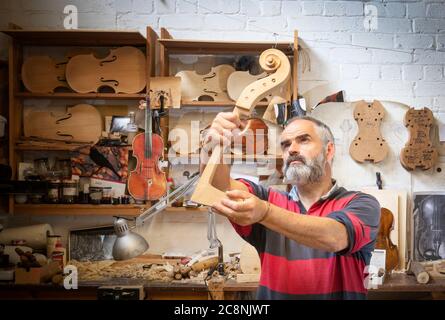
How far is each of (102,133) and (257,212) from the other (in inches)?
54.1

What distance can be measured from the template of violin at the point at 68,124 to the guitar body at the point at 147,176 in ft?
0.92

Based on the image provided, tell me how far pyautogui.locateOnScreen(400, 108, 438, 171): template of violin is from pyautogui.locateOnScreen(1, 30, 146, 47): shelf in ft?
4.39

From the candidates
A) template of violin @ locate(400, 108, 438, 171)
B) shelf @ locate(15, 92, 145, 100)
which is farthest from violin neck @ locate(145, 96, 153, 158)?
template of violin @ locate(400, 108, 438, 171)

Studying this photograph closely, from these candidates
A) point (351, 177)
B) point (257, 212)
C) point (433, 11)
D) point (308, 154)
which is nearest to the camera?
point (257, 212)

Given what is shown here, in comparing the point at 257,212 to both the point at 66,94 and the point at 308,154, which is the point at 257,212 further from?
the point at 66,94

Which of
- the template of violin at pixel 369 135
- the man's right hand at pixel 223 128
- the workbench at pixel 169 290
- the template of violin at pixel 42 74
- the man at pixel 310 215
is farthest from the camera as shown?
the template of violin at pixel 42 74

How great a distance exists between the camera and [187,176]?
2068mm

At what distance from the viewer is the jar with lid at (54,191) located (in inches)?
84.2

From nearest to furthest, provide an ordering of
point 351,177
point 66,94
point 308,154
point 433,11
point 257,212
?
1. point 257,212
2. point 308,154
3. point 433,11
4. point 351,177
5. point 66,94

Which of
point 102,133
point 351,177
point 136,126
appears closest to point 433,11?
point 351,177

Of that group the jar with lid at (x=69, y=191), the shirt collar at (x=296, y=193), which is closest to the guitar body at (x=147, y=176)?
the jar with lid at (x=69, y=191)

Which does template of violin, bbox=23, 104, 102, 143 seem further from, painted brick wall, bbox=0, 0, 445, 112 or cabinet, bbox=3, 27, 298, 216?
painted brick wall, bbox=0, 0, 445, 112

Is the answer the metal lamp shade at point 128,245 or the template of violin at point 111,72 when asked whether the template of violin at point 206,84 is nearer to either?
the template of violin at point 111,72

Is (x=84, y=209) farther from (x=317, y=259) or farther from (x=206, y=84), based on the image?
(x=317, y=259)
